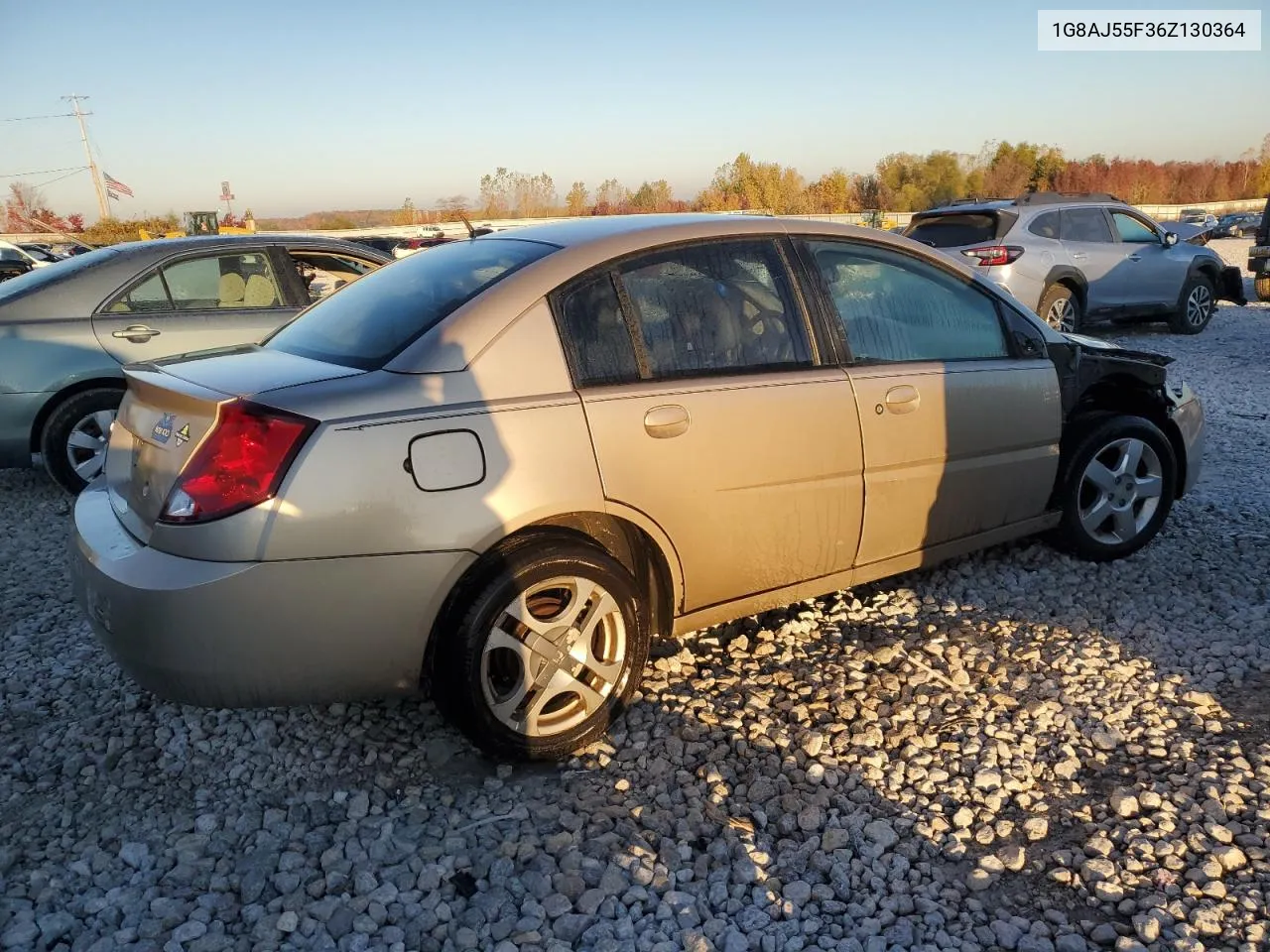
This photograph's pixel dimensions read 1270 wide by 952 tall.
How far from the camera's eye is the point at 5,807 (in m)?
2.79

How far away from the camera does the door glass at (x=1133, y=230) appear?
1170 centimetres

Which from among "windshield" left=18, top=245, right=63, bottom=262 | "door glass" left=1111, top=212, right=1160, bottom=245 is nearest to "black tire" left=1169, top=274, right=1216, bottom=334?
"door glass" left=1111, top=212, right=1160, bottom=245

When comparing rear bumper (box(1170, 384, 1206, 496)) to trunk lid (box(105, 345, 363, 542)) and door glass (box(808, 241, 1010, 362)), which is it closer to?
door glass (box(808, 241, 1010, 362))

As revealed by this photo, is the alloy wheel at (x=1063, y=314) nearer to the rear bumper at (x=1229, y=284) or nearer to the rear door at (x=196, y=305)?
the rear bumper at (x=1229, y=284)

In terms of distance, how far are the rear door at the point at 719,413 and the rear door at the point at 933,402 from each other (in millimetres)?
167

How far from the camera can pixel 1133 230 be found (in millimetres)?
11805

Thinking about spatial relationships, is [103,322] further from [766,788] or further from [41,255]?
[41,255]

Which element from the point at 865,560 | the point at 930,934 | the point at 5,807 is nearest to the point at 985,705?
the point at 865,560

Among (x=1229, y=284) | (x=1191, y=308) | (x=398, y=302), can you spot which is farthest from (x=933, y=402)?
(x=1229, y=284)

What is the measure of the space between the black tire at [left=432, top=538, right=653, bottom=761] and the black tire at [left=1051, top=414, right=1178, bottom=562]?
2.31 m

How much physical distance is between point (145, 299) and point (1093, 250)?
33.7ft

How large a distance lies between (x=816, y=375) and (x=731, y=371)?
0.37 meters

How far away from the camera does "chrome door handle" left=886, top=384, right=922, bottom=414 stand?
356 centimetres

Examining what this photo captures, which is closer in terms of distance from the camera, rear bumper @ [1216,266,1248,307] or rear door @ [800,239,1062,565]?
rear door @ [800,239,1062,565]
